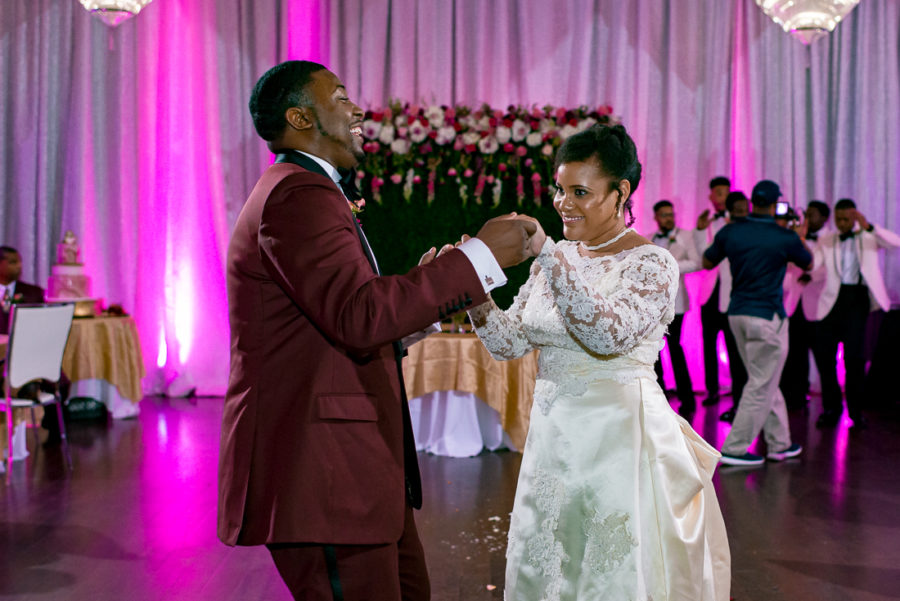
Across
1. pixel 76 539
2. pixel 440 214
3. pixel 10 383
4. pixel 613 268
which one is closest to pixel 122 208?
pixel 10 383

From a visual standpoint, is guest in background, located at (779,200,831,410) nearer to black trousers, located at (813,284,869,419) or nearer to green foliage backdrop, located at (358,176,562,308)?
black trousers, located at (813,284,869,419)

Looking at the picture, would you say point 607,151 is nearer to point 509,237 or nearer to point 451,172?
point 509,237

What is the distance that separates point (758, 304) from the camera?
17.1ft

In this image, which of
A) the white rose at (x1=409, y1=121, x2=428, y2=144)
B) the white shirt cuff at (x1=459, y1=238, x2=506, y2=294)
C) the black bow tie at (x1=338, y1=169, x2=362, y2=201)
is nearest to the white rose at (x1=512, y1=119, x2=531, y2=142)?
the white rose at (x1=409, y1=121, x2=428, y2=144)

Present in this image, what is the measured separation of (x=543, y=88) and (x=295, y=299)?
24.8 ft

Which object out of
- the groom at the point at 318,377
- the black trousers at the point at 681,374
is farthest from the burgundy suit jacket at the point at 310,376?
the black trousers at the point at 681,374

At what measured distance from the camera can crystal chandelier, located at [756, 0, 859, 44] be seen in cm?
571

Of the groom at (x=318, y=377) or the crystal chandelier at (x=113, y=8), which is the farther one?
the crystal chandelier at (x=113, y=8)

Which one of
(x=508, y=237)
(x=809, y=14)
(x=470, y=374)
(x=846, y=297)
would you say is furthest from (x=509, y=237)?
(x=846, y=297)

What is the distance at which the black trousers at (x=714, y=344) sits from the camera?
24.2 feet

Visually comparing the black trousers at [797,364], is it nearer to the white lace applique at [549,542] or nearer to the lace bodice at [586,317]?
the lace bodice at [586,317]

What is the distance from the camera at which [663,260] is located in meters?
2.11

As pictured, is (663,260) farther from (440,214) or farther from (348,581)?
(440,214)

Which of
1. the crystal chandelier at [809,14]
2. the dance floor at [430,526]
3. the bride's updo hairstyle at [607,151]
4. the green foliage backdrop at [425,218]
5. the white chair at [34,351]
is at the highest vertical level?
the crystal chandelier at [809,14]
